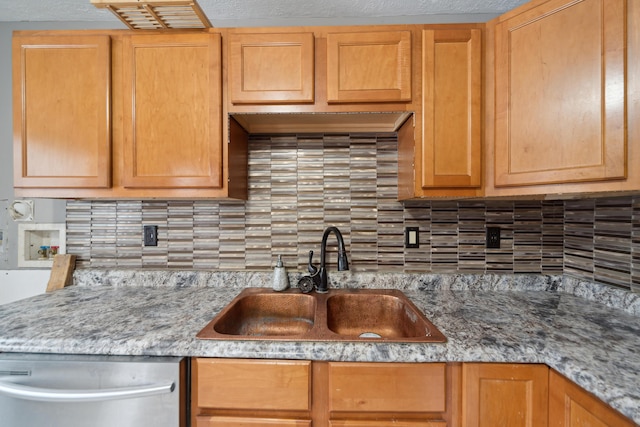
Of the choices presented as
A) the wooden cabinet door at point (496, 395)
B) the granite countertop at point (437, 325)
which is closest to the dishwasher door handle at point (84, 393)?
the granite countertop at point (437, 325)

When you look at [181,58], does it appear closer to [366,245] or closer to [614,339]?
[366,245]

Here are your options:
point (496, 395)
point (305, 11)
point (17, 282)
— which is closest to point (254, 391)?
point (496, 395)

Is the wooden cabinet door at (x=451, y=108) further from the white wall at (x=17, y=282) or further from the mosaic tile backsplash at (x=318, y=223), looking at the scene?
the white wall at (x=17, y=282)

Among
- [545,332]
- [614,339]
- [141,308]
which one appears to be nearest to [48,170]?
[141,308]

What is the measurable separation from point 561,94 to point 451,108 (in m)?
0.36

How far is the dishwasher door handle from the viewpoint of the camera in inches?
32.6

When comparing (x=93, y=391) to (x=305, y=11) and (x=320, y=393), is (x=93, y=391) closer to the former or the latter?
(x=320, y=393)

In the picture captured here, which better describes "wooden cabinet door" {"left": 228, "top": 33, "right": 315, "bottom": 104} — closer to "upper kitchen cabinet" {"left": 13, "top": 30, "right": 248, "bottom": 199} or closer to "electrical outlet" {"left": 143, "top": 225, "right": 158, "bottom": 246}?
"upper kitchen cabinet" {"left": 13, "top": 30, "right": 248, "bottom": 199}

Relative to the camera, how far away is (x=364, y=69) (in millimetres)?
1160

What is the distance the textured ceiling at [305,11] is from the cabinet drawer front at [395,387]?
1712 millimetres

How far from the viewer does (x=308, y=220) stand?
152cm

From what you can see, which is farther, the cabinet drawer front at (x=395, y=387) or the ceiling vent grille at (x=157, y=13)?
the ceiling vent grille at (x=157, y=13)

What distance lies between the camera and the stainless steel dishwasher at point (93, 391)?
33.0 inches

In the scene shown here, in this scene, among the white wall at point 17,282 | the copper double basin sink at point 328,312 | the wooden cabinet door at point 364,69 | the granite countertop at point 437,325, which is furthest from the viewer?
the white wall at point 17,282
